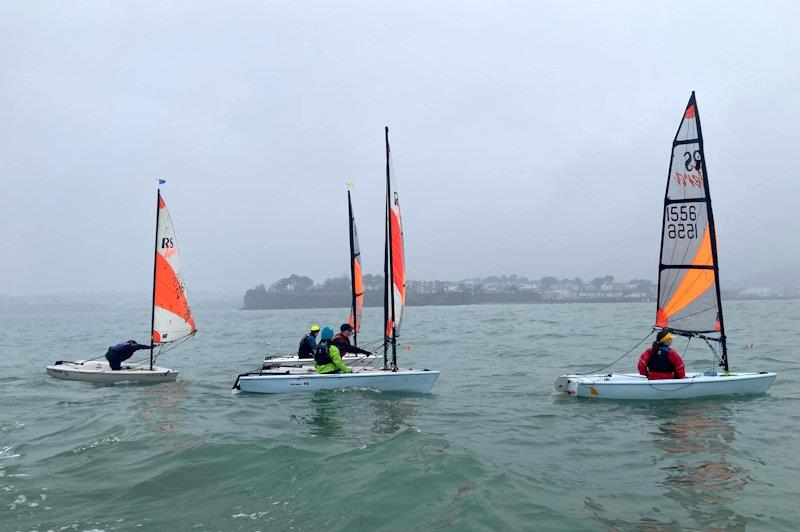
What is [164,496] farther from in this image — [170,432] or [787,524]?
[787,524]

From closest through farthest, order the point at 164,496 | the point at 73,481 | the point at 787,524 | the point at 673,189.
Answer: the point at 787,524 < the point at 164,496 < the point at 73,481 < the point at 673,189

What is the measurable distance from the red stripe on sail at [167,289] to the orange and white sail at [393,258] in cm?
744

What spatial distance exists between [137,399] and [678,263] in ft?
46.2

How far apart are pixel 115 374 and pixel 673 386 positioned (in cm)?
1509

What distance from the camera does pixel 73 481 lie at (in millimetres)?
7754

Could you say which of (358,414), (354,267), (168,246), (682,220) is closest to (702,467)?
(358,414)

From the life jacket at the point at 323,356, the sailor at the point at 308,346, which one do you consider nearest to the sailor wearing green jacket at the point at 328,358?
the life jacket at the point at 323,356

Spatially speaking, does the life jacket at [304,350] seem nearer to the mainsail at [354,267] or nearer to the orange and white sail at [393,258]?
the mainsail at [354,267]

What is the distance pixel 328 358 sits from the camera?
13.7 m

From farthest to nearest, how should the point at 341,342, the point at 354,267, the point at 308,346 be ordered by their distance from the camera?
the point at 354,267, the point at 308,346, the point at 341,342

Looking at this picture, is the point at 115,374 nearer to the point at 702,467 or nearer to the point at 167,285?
the point at 167,285

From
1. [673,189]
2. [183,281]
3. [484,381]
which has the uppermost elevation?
[673,189]

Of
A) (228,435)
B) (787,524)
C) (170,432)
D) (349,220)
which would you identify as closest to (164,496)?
(228,435)

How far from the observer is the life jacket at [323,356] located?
45.1ft
